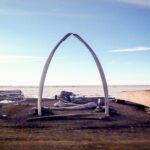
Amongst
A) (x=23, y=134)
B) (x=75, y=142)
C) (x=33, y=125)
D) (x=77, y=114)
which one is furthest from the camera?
(x=77, y=114)

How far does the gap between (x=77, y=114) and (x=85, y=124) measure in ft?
15.6

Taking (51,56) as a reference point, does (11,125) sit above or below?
below

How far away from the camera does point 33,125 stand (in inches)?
1123

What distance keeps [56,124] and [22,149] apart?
9.24 metres

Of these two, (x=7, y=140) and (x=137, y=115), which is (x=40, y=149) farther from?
(x=137, y=115)

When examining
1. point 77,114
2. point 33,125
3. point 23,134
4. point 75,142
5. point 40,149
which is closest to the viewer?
point 40,149

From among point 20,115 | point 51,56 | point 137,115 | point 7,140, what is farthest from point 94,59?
point 7,140

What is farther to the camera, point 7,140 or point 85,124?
point 85,124

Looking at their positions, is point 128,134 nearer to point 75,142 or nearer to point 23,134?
point 75,142

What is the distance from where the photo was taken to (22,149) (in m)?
19.9

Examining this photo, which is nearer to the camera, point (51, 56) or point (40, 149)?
point (40, 149)

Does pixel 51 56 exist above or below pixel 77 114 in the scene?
above

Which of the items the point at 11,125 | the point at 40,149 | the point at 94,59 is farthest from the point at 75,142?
the point at 94,59

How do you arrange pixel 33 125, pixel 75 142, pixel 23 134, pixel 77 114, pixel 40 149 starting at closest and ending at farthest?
pixel 40 149, pixel 75 142, pixel 23 134, pixel 33 125, pixel 77 114
